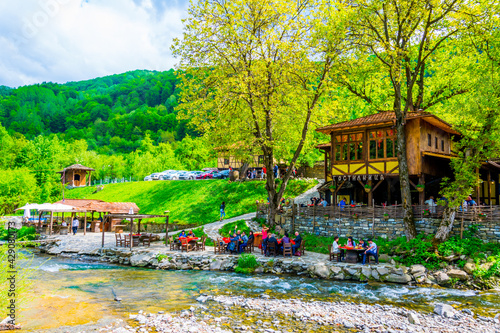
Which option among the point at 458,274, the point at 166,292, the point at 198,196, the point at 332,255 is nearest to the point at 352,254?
the point at 332,255

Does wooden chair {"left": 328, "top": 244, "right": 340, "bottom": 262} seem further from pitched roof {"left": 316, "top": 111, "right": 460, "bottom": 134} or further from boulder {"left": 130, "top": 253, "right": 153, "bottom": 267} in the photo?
boulder {"left": 130, "top": 253, "right": 153, "bottom": 267}

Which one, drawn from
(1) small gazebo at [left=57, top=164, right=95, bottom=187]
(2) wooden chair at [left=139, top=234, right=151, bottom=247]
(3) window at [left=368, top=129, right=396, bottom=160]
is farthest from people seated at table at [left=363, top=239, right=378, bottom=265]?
(1) small gazebo at [left=57, top=164, right=95, bottom=187]

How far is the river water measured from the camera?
36.0 feet

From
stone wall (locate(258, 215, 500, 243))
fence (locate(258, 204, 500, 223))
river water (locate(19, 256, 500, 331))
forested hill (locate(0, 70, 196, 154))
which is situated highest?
forested hill (locate(0, 70, 196, 154))

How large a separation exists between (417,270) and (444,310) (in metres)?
4.88

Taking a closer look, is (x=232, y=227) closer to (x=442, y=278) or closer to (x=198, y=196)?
(x=198, y=196)

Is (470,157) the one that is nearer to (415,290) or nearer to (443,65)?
(415,290)

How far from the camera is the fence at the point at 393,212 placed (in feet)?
56.9

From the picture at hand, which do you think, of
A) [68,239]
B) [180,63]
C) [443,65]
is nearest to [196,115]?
[180,63]

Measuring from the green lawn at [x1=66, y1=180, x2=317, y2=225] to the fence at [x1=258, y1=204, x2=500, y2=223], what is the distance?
349 inches

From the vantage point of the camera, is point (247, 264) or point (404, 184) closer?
point (247, 264)

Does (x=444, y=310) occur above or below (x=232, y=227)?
below

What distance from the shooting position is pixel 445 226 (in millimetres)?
17688

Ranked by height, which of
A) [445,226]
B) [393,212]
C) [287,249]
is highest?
[393,212]
